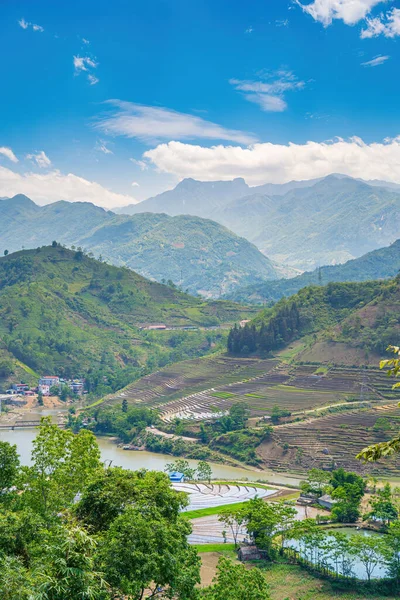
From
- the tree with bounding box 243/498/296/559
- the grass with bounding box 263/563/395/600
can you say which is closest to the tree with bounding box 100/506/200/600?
the grass with bounding box 263/563/395/600

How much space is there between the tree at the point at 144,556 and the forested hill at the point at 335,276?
15963 centimetres

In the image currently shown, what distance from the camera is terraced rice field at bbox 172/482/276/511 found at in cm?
4209

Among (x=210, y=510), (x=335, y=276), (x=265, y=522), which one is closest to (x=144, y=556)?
(x=265, y=522)

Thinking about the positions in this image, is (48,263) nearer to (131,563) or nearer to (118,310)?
(118,310)

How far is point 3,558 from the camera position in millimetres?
13727

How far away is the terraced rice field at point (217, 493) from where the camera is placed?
42094mm

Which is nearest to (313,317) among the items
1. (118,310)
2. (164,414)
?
(164,414)

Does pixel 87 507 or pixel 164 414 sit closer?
pixel 87 507

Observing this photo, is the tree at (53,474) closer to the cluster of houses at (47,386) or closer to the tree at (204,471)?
the tree at (204,471)

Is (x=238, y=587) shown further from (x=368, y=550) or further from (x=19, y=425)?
(x=19, y=425)

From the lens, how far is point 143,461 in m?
57.1

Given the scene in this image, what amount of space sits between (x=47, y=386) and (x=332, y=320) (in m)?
35.8

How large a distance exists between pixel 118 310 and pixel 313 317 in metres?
44.4

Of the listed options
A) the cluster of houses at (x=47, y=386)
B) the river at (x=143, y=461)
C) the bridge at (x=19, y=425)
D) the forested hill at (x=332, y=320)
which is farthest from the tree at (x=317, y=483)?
the cluster of houses at (x=47, y=386)
